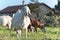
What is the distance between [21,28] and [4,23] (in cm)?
895

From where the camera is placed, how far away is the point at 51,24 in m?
39.6

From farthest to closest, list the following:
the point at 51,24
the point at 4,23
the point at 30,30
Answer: the point at 51,24
the point at 4,23
the point at 30,30

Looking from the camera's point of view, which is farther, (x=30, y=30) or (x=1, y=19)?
(x=1, y=19)

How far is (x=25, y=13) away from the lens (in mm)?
12500

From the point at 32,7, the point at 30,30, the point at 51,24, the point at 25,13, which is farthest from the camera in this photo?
the point at 32,7

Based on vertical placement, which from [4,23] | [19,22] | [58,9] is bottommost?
[58,9]

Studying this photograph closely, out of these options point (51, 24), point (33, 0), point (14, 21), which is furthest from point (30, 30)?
point (33, 0)

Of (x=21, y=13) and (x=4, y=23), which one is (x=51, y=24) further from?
(x=21, y=13)

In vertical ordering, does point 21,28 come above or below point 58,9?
above

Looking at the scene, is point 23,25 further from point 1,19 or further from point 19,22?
point 1,19

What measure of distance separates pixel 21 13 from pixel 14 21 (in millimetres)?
618

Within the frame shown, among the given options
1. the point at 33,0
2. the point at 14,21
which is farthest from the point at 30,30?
the point at 33,0

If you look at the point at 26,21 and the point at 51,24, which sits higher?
the point at 26,21

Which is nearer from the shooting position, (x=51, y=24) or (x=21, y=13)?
(x=21, y=13)
